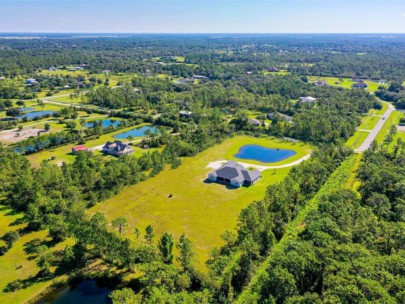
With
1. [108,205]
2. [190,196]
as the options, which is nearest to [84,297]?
[108,205]

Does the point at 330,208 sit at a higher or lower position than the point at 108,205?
higher

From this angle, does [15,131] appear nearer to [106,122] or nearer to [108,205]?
[106,122]

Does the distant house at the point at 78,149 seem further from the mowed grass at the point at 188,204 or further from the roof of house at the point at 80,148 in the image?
the mowed grass at the point at 188,204

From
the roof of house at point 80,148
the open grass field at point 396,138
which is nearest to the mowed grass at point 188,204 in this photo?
the roof of house at point 80,148

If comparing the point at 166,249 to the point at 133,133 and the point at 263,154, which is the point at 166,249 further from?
the point at 133,133

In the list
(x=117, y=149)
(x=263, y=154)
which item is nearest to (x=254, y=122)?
(x=263, y=154)

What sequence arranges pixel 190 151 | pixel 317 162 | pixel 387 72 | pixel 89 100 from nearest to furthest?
pixel 317 162 < pixel 190 151 < pixel 89 100 < pixel 387 72

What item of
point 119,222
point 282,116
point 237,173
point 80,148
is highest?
point 119,222

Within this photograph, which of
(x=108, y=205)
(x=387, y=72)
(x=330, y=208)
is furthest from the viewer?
(x=387, y=72)
